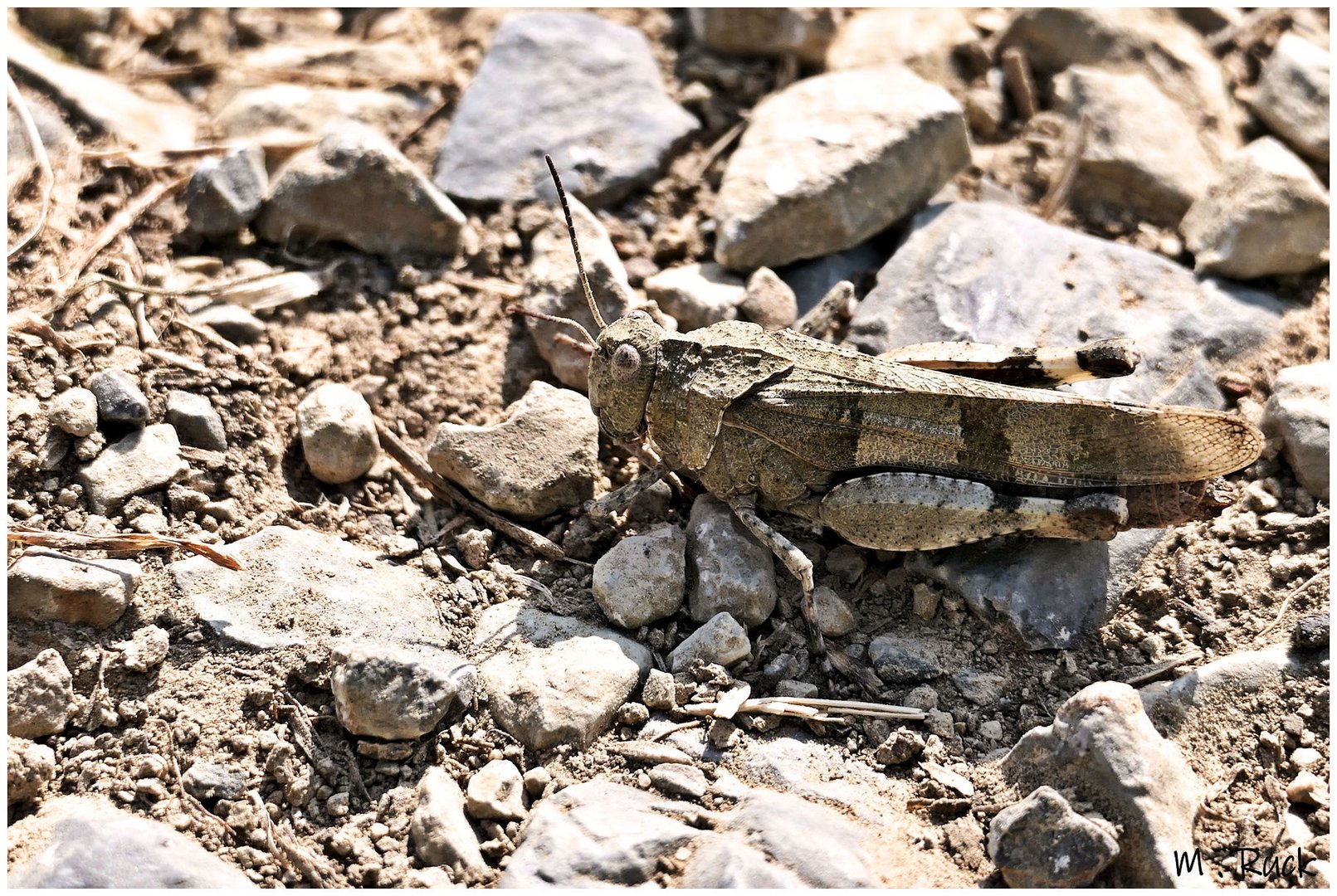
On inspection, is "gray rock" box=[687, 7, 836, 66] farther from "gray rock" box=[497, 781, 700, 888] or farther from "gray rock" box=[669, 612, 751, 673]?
"gray rock" box=[497, 781, 700, 888]

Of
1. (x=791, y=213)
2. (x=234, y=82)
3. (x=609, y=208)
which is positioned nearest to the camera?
(x=791, y=213)

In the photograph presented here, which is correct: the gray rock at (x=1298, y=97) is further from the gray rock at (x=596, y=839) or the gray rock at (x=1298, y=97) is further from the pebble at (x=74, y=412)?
the pebble at (x=74, y=412)

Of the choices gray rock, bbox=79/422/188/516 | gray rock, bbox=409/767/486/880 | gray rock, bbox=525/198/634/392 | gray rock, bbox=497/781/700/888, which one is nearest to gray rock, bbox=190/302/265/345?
gray rock, bbox=79/422/188/516

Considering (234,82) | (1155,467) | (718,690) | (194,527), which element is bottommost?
(718,690)

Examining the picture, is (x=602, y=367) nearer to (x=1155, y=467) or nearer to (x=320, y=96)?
(x=1155, y=467)

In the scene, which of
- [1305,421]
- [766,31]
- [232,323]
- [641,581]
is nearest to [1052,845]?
[641,581]

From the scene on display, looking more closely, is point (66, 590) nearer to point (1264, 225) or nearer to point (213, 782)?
point (213, 782)

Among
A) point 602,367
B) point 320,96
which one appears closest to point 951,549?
point 602,367
